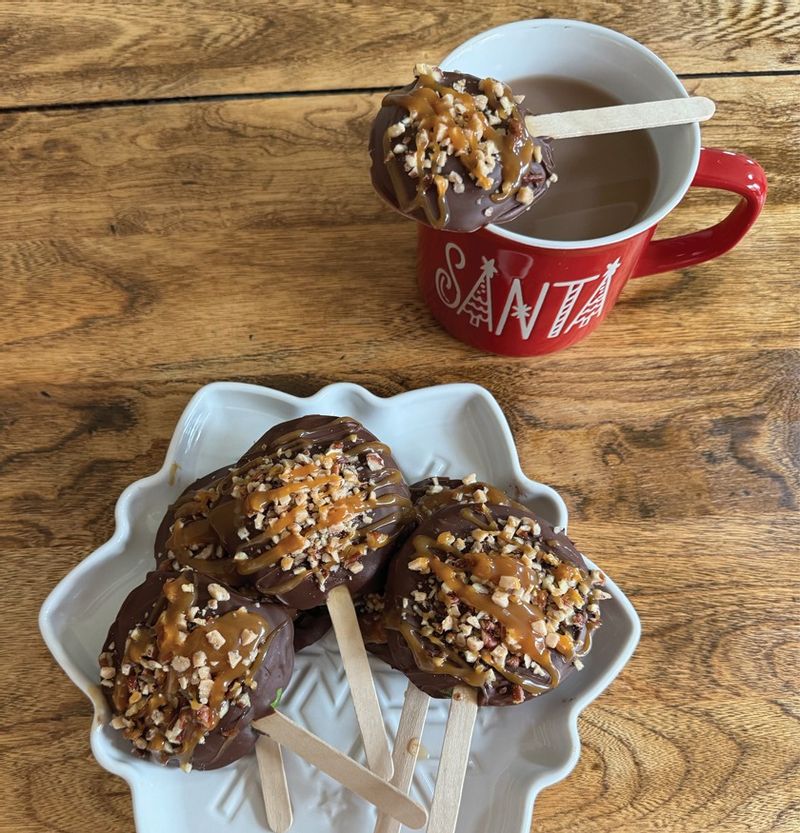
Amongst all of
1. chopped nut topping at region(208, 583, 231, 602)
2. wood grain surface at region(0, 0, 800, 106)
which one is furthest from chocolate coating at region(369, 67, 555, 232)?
wood grain surface at region(0, 0, 800, 106)

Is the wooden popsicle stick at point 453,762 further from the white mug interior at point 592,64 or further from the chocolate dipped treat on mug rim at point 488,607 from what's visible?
the white mug interior at point 592,64

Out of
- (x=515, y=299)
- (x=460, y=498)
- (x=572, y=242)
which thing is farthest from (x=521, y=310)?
(x=460, y=498)

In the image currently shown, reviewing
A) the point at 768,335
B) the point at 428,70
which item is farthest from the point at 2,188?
the point at 768,335

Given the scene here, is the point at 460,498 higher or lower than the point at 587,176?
lower

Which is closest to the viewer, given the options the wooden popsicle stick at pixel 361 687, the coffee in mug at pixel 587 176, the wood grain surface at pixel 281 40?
the wooden popsicle stick at pixel 361 687

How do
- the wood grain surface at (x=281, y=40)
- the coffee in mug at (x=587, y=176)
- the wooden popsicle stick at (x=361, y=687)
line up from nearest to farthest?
the wooden popsicle stick at (x=361, y=687)
the coffee in mug at (x=587, y=176)
the wood grain surface at (x=281, y=40)

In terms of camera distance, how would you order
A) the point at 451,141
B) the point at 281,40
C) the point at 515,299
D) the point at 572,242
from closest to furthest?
the point at 451,141
the point at 572,242
the point at 515,299
the point at 281,40

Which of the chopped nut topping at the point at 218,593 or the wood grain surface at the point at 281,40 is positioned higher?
the wood grain surface at the point at 281,40

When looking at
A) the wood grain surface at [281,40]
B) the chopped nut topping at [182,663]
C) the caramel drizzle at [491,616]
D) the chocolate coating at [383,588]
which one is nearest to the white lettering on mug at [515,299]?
the chocolate coating at [383,588]

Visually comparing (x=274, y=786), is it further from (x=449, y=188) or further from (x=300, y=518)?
(x=449, y=188)
